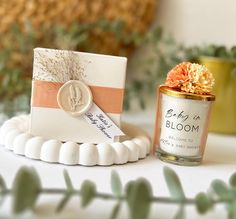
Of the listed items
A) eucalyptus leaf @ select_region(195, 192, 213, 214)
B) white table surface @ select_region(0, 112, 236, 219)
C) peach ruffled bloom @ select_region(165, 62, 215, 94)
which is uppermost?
peach ruffled bloom @ select_region(165, 62, 215, 94)

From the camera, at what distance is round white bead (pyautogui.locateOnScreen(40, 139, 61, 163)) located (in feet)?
2.08

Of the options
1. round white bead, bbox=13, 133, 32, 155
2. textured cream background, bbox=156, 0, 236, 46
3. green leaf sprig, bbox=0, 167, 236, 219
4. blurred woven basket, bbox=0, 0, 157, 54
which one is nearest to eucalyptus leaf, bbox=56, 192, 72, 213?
green leaf sprig, bbox=0, 167, 236, 219

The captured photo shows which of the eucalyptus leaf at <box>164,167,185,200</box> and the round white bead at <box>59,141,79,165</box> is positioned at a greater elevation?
the eucalyptus leaf at <box>164,167,185,200</box>

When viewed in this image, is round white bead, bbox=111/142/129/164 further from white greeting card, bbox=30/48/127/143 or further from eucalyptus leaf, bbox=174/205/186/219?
eucalyptus leaf, bbox=174/205/186/219

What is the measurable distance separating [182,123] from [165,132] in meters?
0.03

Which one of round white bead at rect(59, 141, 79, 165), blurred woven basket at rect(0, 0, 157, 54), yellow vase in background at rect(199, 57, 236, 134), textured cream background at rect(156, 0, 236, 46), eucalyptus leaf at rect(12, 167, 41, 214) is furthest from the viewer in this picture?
textured cream background at rect(156, 0, 236, 46)

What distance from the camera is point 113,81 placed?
685 mm

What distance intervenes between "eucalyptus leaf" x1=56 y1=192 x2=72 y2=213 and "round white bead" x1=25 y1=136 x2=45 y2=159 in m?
0.19

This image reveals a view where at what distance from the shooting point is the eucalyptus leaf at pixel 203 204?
0.46 m

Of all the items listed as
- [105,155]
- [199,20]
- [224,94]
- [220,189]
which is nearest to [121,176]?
[105,155]

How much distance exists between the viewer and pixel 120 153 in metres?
0.65

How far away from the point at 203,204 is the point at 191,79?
25 centimetres

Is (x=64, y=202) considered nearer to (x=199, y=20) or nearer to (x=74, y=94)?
(x=74, y=94)

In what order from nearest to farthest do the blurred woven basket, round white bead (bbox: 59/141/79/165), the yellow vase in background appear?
round white bead (bbox: 59/141/79/165) → the yellow vase in background → the blurred woven basket
